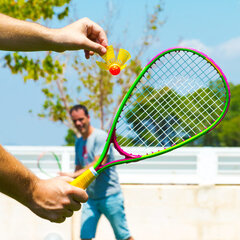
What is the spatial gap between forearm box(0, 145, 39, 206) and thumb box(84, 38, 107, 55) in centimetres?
68

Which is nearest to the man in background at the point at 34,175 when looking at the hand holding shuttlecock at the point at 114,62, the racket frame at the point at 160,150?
the hand holding shuttlecock at the point at 114,62

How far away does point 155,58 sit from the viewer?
2.97m

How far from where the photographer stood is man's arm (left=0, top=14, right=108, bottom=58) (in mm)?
2268

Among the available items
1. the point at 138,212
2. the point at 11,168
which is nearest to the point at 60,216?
the point at 11,168

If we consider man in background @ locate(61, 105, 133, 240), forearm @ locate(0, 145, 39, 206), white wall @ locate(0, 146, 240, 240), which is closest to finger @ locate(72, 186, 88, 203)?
forearm @ locate(0, 145, 39, 206)

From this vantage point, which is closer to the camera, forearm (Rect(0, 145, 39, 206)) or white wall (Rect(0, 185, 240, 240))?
forearm (Rect(0, 145, 39, 206))

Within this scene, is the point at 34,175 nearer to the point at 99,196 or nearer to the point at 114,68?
the point at 114,68

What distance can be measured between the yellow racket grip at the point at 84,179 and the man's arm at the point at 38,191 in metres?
0.16

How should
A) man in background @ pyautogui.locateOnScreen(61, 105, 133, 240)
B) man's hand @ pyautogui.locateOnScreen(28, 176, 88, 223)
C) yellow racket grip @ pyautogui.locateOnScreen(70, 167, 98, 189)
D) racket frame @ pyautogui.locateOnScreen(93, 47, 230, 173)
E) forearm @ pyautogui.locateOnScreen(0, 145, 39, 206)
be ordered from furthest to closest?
man in background @ pyautogui.locateOnScreen(61, 105, 133, 240) → racket frame @ pyautogui.locateOnScreen(93, 47, 230, 173) → yellow racket grip @ pyautogui.locateOnScreen(70, 167, 98, 189) → man's hand @ pyautogui.locateOnScreen(28, 176, 88, 223) → forearm @ pyautogui.locateOnScreen(0, 145, 39, 206)

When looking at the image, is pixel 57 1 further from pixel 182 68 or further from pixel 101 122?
pixel 182 68

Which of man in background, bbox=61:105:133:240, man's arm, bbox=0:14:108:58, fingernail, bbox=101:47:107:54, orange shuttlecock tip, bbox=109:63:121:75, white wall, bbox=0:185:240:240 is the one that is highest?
man's arm, bbox=0:14:108:58

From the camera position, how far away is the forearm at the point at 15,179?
6.27ft

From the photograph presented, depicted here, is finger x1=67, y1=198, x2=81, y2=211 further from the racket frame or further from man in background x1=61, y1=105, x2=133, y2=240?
man in background x1=61, y1=105, x2=133, y2=240

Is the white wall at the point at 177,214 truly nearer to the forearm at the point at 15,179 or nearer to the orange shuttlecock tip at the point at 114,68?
the orange shuttlecock tip at the point at 114,68
